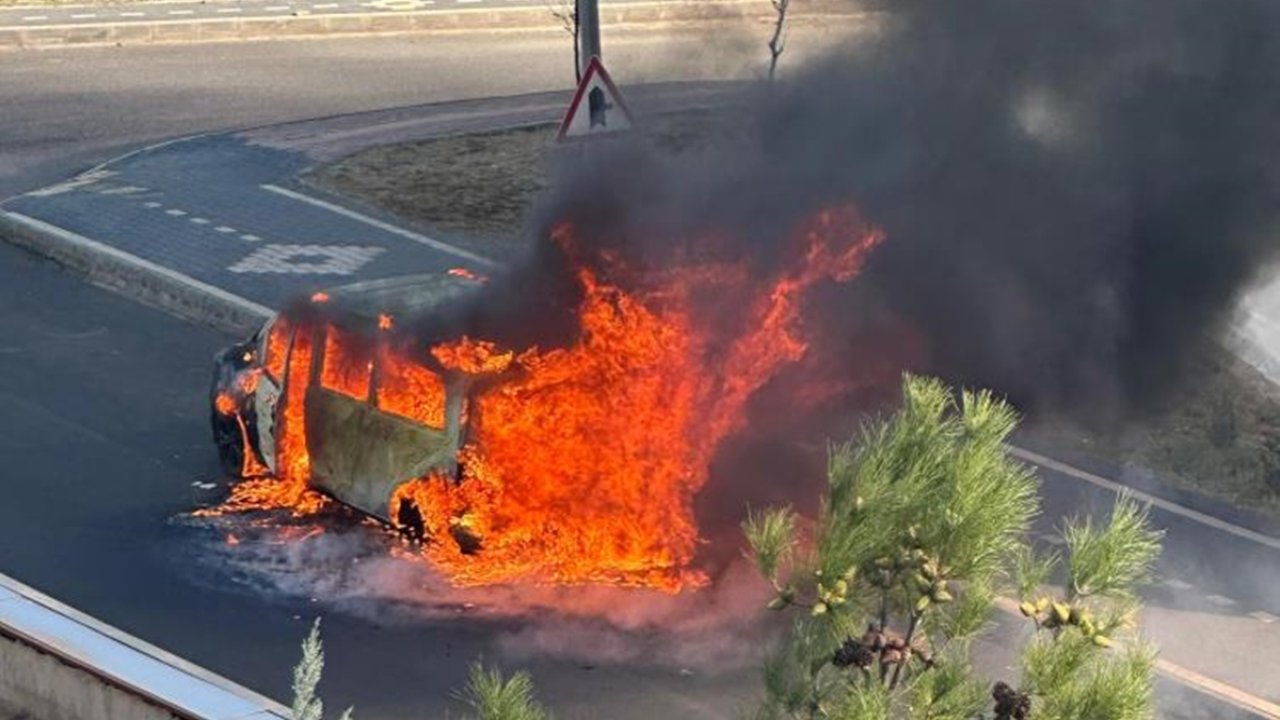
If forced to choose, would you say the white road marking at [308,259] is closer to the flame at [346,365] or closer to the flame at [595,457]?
the flame at [346,365]

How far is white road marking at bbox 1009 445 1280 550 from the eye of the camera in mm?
12914

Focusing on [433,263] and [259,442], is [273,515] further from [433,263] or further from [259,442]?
[433,263]

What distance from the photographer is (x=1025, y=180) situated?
13102 millimetres

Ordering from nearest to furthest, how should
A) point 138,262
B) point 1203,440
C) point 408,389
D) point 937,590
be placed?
point 937,590, point 408,389, point 1203,440, point 138,262

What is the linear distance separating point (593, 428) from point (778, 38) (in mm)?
6973

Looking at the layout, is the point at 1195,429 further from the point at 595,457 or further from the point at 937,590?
the point at 937,590

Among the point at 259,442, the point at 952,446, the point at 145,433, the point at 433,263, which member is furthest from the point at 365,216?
the point at 952,446

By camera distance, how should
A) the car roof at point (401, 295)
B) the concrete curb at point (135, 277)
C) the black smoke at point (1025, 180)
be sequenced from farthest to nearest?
the concrete curb at point (135, 277)
the black smoke at point (1025, 180)
the car roof at point (401, 295)

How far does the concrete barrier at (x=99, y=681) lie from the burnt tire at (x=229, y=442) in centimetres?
209

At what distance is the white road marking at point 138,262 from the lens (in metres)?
16.5

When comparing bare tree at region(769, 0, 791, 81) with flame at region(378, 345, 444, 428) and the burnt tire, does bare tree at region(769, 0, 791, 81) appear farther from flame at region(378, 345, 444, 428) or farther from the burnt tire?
the burnt tire

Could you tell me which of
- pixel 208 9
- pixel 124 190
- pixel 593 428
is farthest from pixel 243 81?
pixel 593 428

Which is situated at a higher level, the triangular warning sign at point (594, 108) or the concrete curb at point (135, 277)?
the triangular warning sign at point (594, 108)

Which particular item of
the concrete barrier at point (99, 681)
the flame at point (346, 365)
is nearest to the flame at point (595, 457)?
the flame at point (346, 365)
